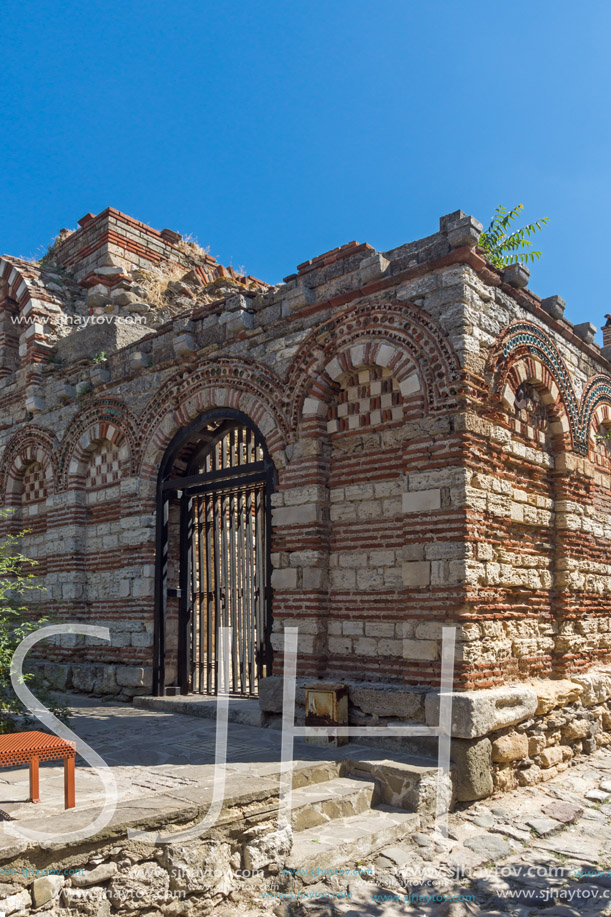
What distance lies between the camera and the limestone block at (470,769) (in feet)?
16.9

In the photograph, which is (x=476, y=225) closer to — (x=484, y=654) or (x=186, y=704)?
(x=484, y=654)

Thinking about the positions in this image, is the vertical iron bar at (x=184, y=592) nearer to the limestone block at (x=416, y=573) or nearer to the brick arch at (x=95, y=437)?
the brick arch at (x=95, y=437)

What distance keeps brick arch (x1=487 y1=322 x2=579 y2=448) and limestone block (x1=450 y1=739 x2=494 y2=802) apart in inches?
109

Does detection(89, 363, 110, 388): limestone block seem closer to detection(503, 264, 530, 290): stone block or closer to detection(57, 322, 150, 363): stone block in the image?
detection(57, 322, 150, 363): stone block

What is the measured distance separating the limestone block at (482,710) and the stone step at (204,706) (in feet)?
6.38

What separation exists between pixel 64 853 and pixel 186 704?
383cm

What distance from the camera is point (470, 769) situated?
5.19 meters

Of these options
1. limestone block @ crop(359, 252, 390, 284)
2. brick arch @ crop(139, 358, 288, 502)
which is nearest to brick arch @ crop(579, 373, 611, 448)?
limestone block @ crop(359, 252, 390, 284)

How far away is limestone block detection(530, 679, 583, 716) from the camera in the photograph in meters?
6.04

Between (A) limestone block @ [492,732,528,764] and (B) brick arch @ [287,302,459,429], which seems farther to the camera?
(B) brick arch @ [287,302,459,429]

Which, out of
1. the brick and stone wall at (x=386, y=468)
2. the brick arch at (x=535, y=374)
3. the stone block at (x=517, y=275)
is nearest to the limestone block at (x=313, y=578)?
the brick and stone wall at (x=386, y=468)

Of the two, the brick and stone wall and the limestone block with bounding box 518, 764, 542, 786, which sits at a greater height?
the brick and stone wall

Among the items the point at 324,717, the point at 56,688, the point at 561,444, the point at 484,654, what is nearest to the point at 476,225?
the point at 561,444

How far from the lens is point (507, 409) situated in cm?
643
